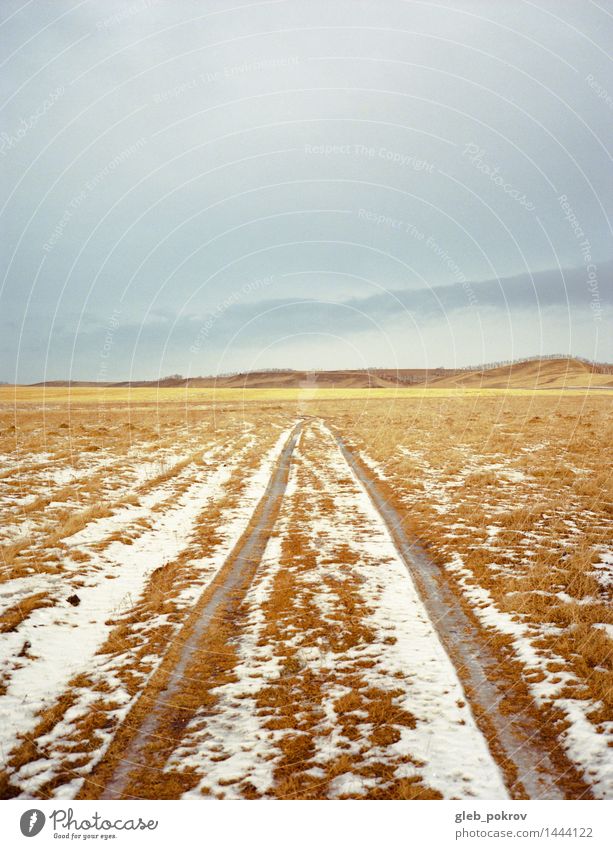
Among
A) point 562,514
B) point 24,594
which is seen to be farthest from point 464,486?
point 24,594

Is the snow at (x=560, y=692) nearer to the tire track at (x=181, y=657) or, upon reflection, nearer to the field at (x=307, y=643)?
the field at (x=307, y=643)

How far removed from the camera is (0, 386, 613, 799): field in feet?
17.9

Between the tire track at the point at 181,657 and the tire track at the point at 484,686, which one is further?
the tire track at the point at 181,657

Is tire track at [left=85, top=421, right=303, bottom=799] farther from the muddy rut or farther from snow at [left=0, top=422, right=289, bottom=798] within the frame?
snow at [left=0, top=422, right=289, bottom=798]
